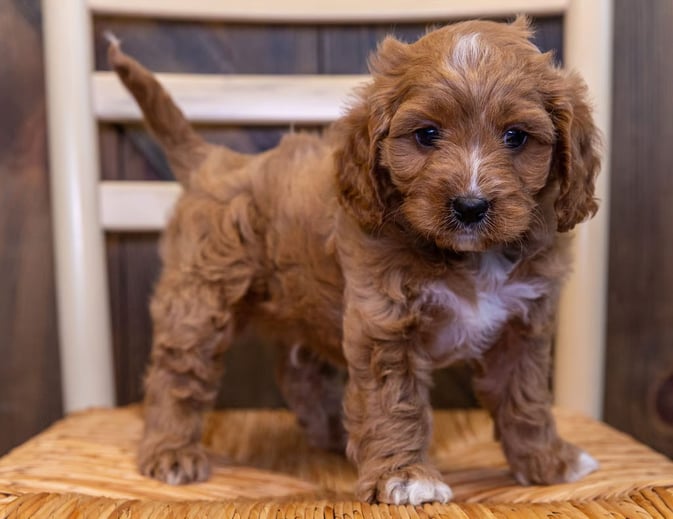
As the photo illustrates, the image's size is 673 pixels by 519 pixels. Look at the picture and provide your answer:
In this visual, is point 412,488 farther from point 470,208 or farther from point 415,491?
point 470,208

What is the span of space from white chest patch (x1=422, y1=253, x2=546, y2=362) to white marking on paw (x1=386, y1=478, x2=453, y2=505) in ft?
0.79

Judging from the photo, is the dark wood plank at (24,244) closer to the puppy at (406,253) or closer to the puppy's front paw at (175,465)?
the puppy at (406,253)

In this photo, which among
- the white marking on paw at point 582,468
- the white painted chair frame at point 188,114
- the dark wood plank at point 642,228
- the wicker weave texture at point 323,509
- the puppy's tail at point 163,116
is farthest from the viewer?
the dark wood plank at point 642,228

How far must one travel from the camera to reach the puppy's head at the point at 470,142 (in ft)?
4.07

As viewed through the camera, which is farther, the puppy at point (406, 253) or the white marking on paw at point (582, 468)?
the white marking on paw at point (582, 468)

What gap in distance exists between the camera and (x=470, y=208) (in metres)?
1.22

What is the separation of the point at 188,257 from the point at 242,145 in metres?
0.65

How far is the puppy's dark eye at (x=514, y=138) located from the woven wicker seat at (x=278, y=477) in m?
0.58

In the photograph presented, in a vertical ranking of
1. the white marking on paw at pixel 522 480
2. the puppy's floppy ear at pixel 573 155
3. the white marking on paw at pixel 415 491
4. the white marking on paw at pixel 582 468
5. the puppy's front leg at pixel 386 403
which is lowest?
the white marking on paw at pixel 522 480

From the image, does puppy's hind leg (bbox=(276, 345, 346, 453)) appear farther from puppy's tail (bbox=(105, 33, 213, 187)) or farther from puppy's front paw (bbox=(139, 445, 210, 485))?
puppy's tail (bbox=(105, 33, 213, 187))

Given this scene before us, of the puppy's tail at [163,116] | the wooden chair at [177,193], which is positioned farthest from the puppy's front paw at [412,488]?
the puppy's tail at [163,116]

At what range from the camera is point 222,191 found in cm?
173

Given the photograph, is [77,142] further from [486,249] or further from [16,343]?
[486,249]

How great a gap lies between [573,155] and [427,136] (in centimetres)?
25
